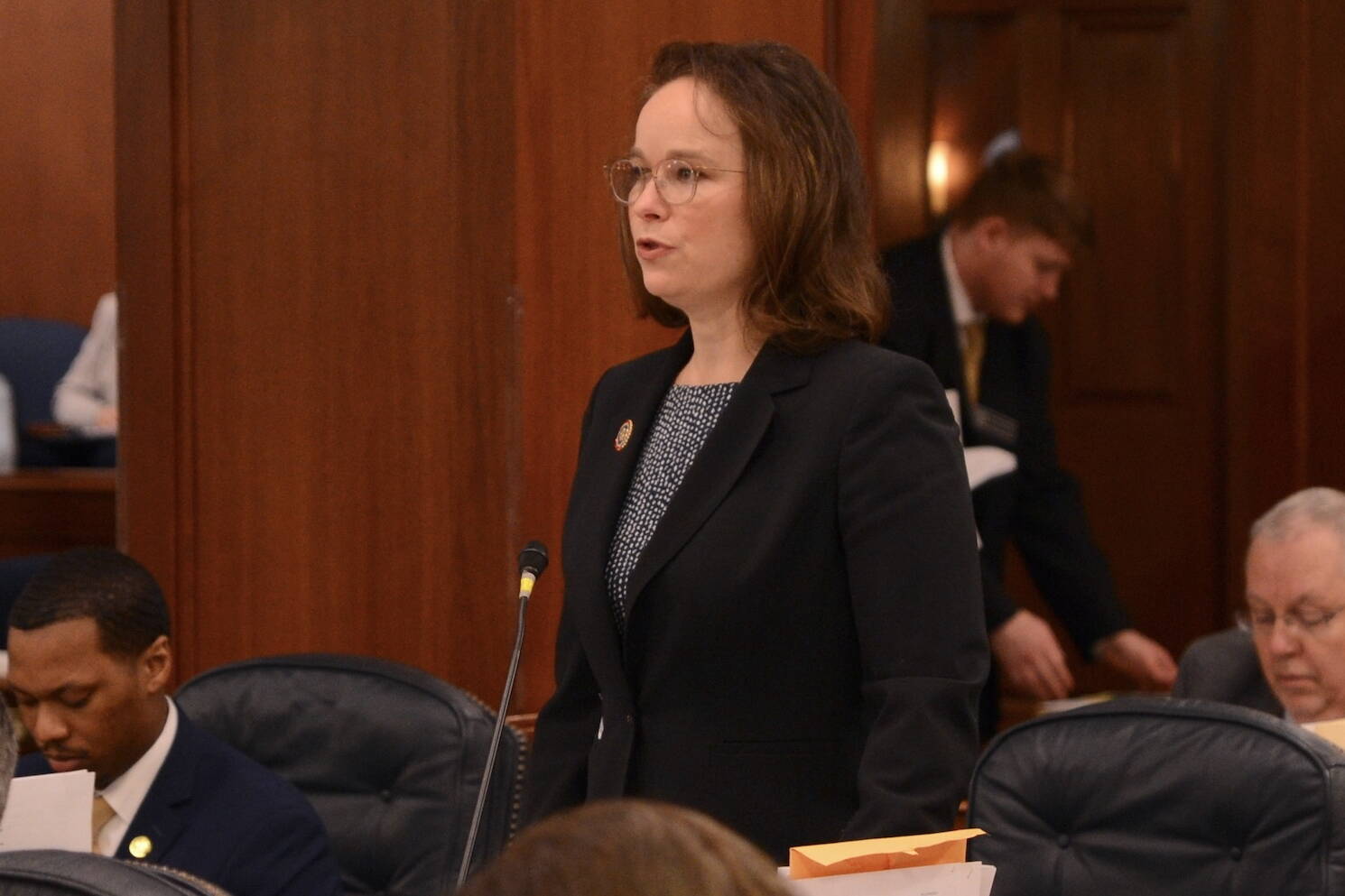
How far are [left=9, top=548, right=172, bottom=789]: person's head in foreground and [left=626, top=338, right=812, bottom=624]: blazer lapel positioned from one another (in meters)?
0.96

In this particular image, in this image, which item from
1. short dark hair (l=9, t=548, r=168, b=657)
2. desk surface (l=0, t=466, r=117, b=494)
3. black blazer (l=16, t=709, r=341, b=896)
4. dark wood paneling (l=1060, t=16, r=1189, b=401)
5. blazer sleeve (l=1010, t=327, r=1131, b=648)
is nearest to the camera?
black blazer (l=16, t=709, r=341, b=896)

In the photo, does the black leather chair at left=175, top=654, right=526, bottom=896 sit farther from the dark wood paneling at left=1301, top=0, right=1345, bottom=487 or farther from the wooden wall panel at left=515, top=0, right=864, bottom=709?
the dark wood paneling at left=1301, top=0, right=1345, bottom=487

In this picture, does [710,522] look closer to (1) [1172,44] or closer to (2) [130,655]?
(2) [130,655]

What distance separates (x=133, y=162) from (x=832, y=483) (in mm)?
1997

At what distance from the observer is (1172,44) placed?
5.66m

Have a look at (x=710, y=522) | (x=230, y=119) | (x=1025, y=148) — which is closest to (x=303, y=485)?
(x=230, y=119)

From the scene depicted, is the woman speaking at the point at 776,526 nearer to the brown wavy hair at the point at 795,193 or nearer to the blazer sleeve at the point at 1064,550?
the brown wavy hair at the point at 795,193

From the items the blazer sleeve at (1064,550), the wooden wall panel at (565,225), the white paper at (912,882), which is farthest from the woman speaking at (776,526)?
the blazer sleeve at (1064,550)

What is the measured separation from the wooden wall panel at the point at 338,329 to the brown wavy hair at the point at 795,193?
128 centimetres

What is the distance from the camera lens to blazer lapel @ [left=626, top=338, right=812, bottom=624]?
71.1 inches

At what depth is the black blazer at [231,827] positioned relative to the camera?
2.29 meters

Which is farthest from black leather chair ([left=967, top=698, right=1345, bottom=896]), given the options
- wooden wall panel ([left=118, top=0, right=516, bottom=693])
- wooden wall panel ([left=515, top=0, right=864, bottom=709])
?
wooden wall panel ([left=118, top=0, right=516, bottom=693])

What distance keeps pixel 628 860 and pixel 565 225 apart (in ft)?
7.91

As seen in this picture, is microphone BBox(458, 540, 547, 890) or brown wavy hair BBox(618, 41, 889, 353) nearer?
microphone BBox(458, 540, 547, 890)
